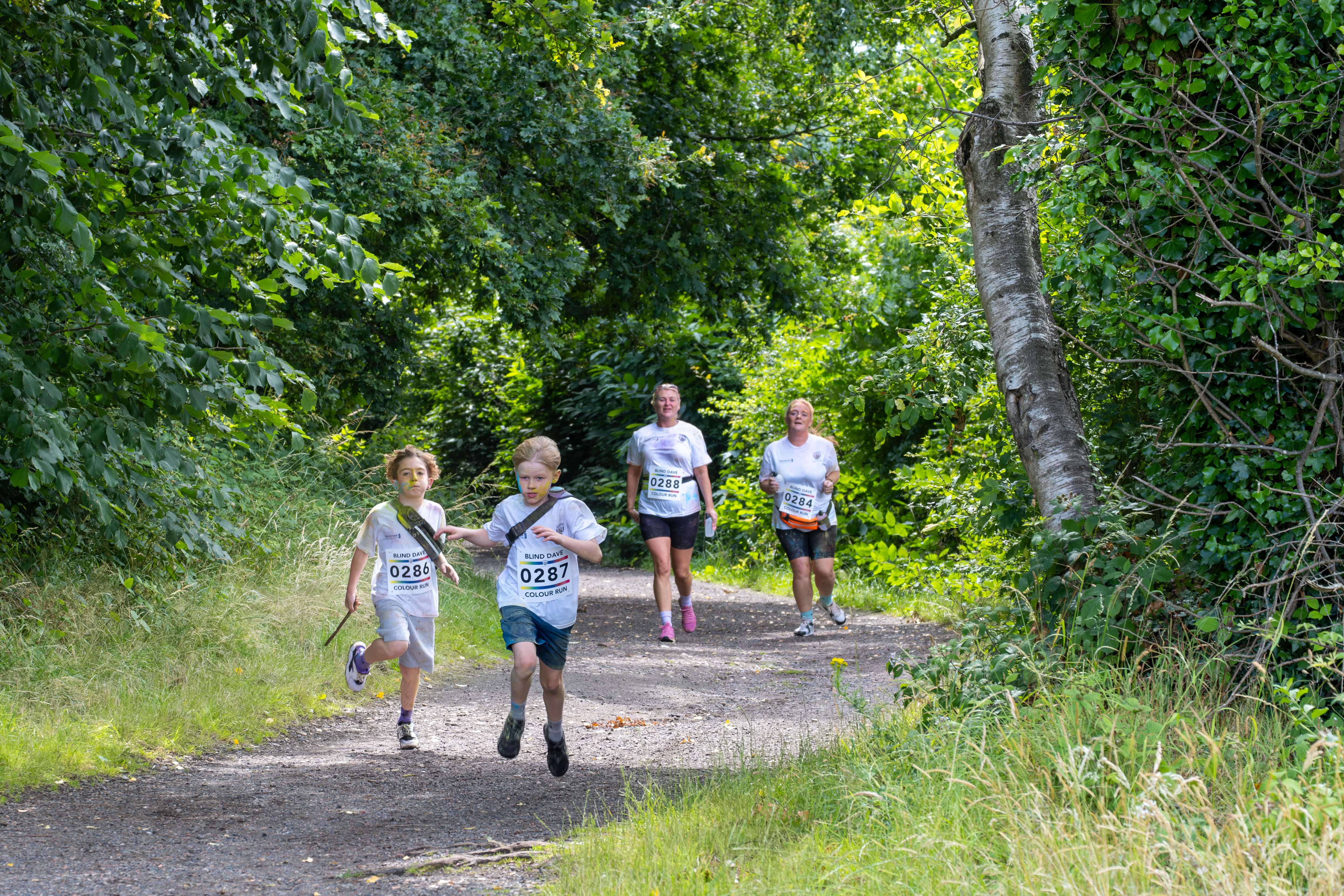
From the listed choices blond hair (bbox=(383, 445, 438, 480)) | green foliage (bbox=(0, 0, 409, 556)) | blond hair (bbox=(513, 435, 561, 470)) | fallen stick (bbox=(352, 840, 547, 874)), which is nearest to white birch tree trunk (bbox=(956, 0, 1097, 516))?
blond hair (bbox=(513, 435, 561, 470))

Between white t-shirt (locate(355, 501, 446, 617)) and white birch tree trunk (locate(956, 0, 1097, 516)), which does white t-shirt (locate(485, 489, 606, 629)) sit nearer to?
white t-shirt (locate(355, 501, 446, 617))

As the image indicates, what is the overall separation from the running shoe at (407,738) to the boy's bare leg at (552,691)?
3.77 ft

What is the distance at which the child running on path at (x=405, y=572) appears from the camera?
661 centimetres

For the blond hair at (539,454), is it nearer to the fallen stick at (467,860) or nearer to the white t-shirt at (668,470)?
the fallen stick at (467,860)

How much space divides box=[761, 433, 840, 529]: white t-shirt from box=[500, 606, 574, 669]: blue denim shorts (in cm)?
457

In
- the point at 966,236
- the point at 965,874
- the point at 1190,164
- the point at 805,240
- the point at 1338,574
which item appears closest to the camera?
the point at 965,874

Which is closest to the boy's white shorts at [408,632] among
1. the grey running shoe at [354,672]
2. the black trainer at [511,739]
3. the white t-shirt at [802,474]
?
the grey running shoe at [354,672]

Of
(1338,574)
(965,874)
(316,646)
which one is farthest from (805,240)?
(965,874)

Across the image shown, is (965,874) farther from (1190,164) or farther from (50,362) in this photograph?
(50,362)

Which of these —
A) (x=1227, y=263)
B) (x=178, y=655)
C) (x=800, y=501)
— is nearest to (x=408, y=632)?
(x=178, y=655)

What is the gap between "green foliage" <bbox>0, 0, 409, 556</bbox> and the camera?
5.21 metres

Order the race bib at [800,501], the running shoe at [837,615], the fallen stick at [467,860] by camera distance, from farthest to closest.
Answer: the running shoe at [837,615] → the race bib at [800,501] → the fallen stick at [467,860]

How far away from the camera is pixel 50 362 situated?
567cm

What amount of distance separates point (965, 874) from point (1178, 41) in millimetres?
3487
